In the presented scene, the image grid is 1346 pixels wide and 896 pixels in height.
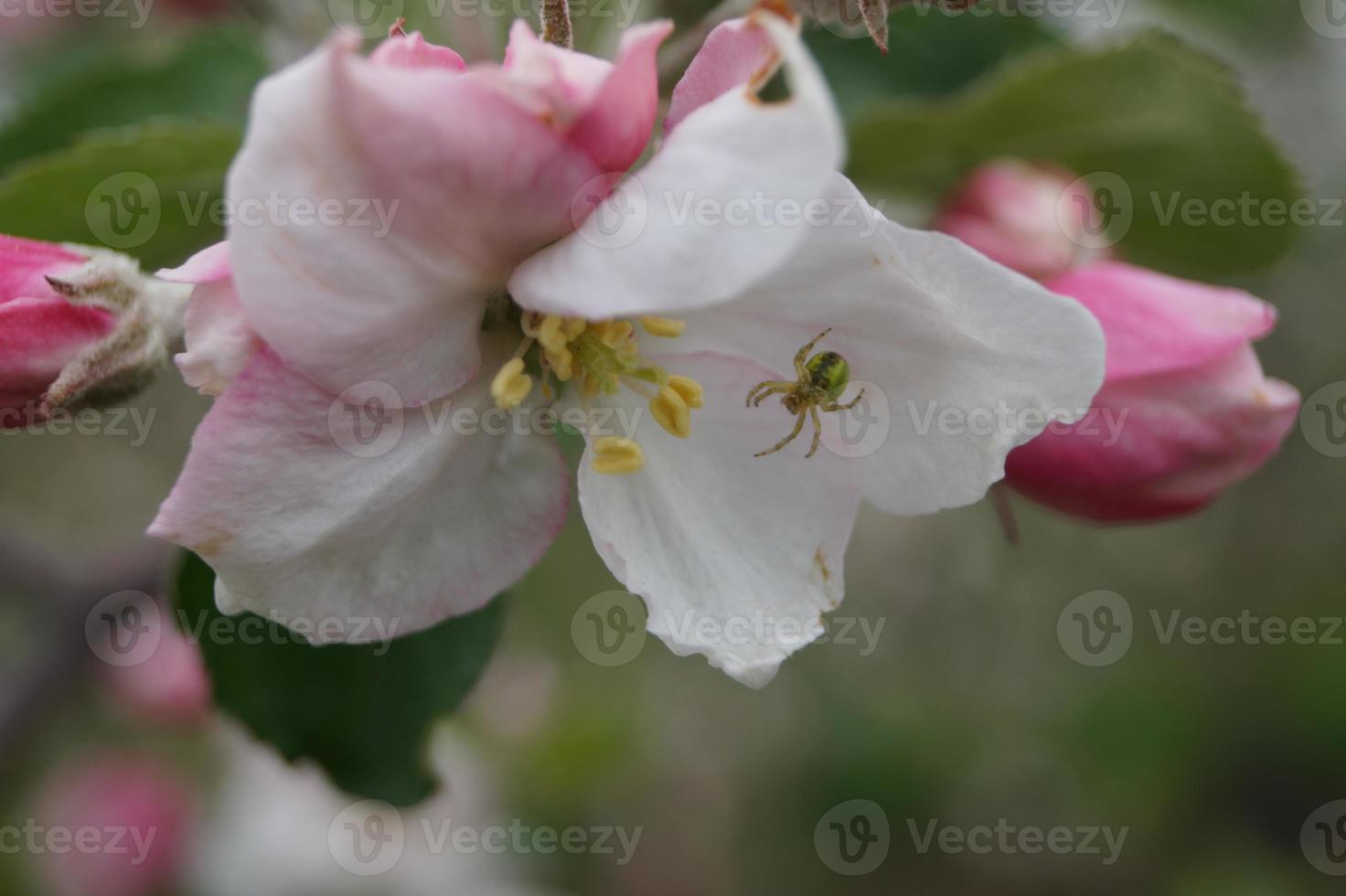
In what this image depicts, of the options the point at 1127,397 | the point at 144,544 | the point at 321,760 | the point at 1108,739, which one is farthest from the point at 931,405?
the point at 1108,739

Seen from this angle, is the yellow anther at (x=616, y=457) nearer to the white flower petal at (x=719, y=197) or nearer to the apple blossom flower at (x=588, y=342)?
the apple blossom flower at (x=588, y=342)

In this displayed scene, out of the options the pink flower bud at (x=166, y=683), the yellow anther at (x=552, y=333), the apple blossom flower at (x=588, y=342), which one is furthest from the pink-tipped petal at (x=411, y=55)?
the pink flower bud at (x=166, y=683)

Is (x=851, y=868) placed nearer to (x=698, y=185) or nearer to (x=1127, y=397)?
(x=1127, y=397)

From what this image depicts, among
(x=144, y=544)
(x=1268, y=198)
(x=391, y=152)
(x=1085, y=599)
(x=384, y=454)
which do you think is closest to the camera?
(x=391, y=152)

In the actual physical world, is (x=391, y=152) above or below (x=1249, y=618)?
above

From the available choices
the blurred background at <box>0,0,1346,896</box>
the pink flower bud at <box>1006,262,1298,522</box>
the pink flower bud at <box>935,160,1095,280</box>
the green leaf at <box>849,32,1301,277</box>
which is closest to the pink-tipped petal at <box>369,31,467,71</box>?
the pink flower bud at <box>1006,262,1298,522</box>

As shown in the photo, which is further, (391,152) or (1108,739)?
(1108,739)

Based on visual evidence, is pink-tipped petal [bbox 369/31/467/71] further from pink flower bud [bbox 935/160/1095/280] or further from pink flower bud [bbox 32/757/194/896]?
pink flower bud [bbox 32/757/194/896]
